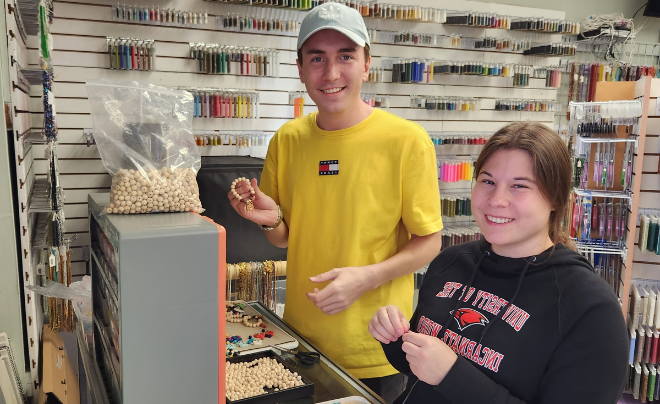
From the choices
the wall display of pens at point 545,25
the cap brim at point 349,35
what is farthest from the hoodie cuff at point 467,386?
the wall display of pens at point 545,25

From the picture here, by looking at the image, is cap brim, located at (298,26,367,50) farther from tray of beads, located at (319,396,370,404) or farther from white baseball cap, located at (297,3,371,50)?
tray of beads, located at (319,396,370,404)

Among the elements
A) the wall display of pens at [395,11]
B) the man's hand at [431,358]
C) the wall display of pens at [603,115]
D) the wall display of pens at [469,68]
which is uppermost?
the wall display of pens at [395,11]

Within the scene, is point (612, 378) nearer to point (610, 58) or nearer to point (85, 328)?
point (85, 328)

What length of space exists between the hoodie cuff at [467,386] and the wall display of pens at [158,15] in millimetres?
4031

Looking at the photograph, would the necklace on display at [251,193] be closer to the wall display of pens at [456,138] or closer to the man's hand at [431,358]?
the man's hand at [431,358]

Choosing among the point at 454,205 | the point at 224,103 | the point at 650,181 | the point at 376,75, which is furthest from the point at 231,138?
the point at 650,181

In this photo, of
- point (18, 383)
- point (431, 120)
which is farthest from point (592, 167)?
point (18, 383)

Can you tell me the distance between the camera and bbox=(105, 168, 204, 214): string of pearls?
1.26 metres

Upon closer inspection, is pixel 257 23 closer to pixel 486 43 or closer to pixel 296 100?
pixel 296 100

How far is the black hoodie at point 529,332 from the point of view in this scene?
3.43 ft

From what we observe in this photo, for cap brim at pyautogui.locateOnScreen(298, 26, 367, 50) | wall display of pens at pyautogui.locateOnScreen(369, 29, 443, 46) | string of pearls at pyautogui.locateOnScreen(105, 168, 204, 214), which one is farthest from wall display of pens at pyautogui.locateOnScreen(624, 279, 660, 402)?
string of pearls at pyautogui.locateOnScreen(105, 168, 204, 214)

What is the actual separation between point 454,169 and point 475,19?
1621 mm

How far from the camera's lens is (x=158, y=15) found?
4309 mm

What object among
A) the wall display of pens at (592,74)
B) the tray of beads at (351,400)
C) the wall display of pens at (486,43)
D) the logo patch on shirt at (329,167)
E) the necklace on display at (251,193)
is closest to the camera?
the tray of beads at (351,400)
